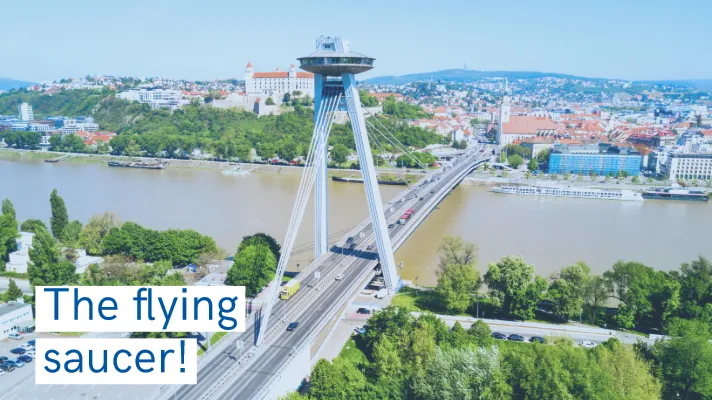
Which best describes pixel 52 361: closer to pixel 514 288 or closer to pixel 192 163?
pixel 514 288

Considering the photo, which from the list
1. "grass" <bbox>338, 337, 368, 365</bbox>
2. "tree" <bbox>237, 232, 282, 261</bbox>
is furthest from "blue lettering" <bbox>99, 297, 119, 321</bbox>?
"tree" <bbox>237, 232, 282, 261</bbox>

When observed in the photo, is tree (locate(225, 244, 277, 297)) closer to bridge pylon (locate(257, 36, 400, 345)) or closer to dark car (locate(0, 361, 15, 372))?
bridge pylon (locate(257, 36, 400, 345))

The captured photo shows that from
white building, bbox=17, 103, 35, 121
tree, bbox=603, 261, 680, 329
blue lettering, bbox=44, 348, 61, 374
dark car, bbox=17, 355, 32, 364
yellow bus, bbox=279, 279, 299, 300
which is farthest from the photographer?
white building, bbox=17, 103, 35, 121

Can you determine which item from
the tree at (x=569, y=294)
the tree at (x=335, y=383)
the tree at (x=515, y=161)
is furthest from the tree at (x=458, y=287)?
the tree at (x=515, y=161)

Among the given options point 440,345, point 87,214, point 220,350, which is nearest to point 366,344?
point 440,345

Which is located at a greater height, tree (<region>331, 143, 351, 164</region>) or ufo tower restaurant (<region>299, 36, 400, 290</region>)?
ufo tower restaurant (<region>299, 36, 400, 290</region>)

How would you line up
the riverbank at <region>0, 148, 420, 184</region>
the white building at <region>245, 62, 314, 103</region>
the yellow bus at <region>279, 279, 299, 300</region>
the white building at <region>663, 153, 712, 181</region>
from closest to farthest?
the yellow bus at <region>279, 279, 299, 300</region> → the white building at <region>663, 153, 712, 181</region> → the riverbank at <region>0, 148, 420, 184</region> → the white building at <region>245, 62, 314, 103</region>

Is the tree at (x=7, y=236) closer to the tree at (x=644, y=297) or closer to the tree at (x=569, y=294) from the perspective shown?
the tree at (x=569, y=294)

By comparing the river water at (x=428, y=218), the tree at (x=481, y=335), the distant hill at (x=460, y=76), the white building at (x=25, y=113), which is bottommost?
the river water at (x=428, y=218)
